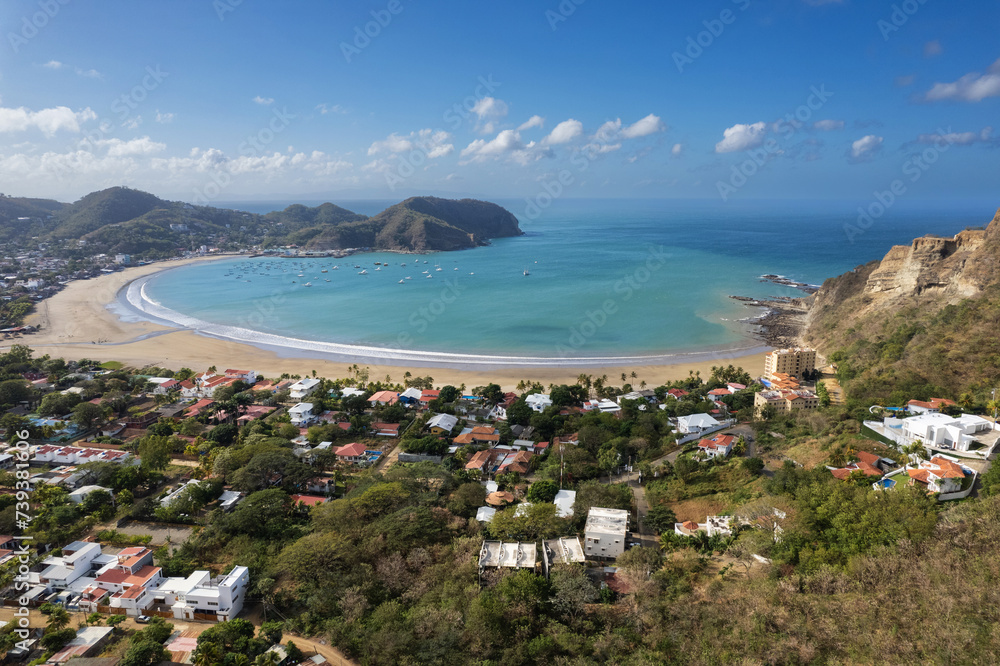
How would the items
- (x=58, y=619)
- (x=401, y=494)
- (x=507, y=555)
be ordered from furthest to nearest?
(x=401, y=494), (x=507, y=555), (x=58, y=619)

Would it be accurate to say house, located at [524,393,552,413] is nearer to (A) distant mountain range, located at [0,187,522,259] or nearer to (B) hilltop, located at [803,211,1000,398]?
(B) hilltop, located at [803,211,1000,398]

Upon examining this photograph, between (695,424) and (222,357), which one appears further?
(222,357)

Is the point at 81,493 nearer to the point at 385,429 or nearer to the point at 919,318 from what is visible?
the point at 385,429

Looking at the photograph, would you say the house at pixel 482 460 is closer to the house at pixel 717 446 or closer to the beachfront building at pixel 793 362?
the house at pixel 717 446

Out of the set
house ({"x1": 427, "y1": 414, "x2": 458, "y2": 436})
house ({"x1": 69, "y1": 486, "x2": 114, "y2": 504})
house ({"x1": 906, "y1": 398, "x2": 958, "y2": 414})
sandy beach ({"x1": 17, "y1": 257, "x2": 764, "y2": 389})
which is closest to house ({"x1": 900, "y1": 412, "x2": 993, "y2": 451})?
house ({"x1": 906, "y1": 398, "x2": 958, "y2": 414})

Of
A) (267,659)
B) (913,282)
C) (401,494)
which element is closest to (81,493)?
(401,494)

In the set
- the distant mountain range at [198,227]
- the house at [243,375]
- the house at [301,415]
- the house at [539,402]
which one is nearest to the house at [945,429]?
the house at [539,402]

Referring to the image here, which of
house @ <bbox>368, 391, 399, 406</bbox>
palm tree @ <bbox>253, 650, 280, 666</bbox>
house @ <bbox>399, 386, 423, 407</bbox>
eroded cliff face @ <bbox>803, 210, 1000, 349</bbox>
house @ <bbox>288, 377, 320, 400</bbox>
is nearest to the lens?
palm tree @ <bbox>253, 650, 280, 666</bbox>
